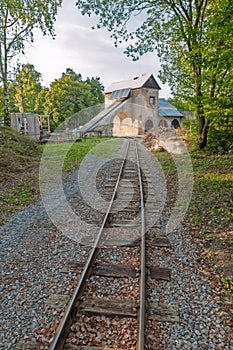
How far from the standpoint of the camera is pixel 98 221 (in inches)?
215

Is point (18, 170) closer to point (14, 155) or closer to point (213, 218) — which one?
point (14, 155)

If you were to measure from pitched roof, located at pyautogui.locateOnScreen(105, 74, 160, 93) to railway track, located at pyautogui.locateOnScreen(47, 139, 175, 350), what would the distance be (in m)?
35.6

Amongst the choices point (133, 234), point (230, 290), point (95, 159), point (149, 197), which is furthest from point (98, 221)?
point (95, 159)

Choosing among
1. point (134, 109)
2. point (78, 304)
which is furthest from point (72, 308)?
point (134, 109)

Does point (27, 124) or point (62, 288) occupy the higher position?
point (27, 124)

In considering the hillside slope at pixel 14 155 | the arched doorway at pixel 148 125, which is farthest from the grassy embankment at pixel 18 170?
the arched doorway at pixel 148 125

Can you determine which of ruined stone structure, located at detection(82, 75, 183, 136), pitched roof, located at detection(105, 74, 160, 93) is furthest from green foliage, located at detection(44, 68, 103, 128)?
ruined stone structure, located at detection(82, 75, 183, 136)

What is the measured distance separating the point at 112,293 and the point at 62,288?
0.70 meters

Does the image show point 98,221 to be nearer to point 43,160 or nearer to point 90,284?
point 90,284

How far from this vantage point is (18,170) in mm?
10328

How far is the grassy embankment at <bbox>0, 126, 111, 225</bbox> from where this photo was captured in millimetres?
6910

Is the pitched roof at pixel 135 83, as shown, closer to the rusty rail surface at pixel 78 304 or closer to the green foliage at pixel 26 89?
the green foliage at pixel 26 89

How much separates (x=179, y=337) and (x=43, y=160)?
11.9m

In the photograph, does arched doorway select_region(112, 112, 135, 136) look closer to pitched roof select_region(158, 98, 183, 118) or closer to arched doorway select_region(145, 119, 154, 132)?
arched doorway select_region(145, 119, 154, 132)
